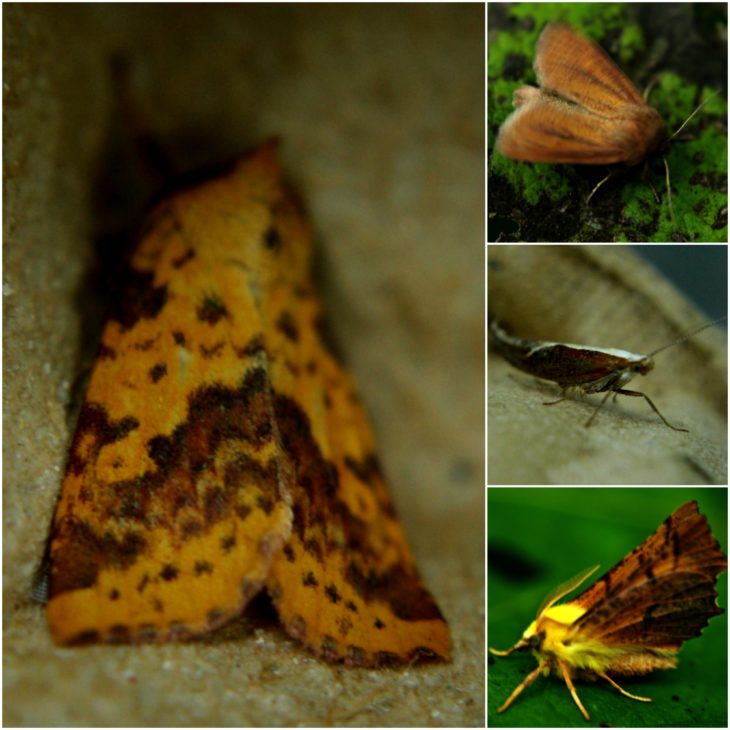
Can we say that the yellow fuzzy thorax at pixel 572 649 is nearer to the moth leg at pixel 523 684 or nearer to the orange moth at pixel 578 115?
the moth leg at pixel 523 684

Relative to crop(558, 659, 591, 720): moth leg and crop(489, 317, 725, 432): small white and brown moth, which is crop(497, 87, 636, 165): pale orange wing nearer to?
crop(489, 317, 725, 432): small white and brown moth

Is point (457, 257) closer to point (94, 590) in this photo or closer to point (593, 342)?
point (593, 342)

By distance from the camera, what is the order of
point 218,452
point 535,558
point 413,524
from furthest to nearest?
point 413,524
point 535,558
point 218,452

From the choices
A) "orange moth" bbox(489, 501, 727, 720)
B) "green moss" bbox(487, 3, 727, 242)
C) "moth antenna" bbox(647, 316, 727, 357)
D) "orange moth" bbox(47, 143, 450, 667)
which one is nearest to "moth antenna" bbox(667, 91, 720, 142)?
"green moss" bbox(487, 3, 727, 242)

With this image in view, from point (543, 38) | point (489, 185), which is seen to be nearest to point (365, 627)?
point (489, 185)

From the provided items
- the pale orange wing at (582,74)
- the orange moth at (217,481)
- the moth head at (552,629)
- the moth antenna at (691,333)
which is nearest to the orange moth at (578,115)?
the pale orange wing at (582,74)

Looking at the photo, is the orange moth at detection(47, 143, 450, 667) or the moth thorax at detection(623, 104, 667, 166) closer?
the orange moth at detection(47, 143, 450, 667)

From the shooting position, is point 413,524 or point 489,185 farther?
point 413,524
